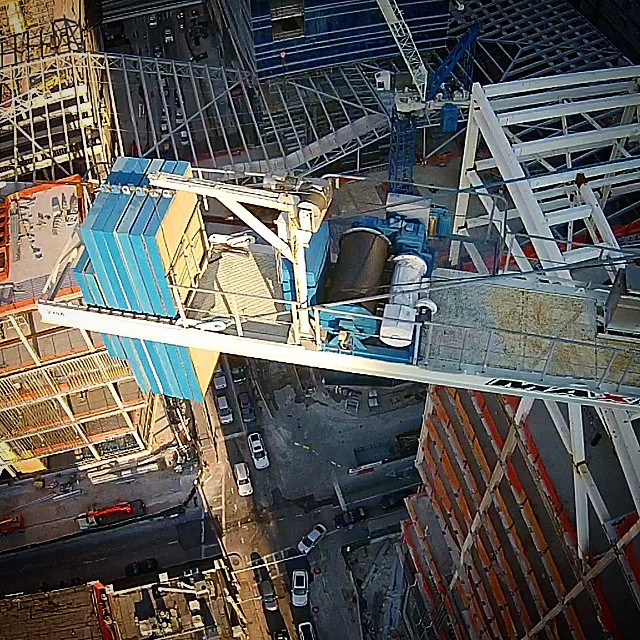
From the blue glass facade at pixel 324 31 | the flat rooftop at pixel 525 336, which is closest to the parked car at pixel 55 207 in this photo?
the blue glass facade at pixel 324 31

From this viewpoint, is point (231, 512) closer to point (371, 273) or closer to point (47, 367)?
point (47, 367)

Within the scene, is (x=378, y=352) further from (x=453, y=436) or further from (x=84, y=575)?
(x=84, y=575)

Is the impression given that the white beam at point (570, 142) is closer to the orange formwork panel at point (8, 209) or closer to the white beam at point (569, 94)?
the white beam at point (569, 94)

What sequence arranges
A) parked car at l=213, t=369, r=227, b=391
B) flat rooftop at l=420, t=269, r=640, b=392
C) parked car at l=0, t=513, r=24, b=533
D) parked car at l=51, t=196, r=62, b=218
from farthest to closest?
parked car at l=213, t=369, r=227, b=391
parked car at l=0, t=513, r=24, b=533
parked car at l=51, t=196, r=62, b=218
flat rooftop at l=420, t=269, r=640, b=392

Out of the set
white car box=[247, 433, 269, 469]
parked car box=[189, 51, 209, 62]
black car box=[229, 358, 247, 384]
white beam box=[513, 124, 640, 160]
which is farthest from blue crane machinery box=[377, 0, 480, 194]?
parked car box=[189, 51, 209, 62]

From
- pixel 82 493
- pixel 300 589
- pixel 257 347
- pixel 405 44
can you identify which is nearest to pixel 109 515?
pixel 82 493

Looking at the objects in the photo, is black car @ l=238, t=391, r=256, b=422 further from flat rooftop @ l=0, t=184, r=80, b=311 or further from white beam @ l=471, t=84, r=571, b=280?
white beam @ l=471, t=84, r=571, b=280
